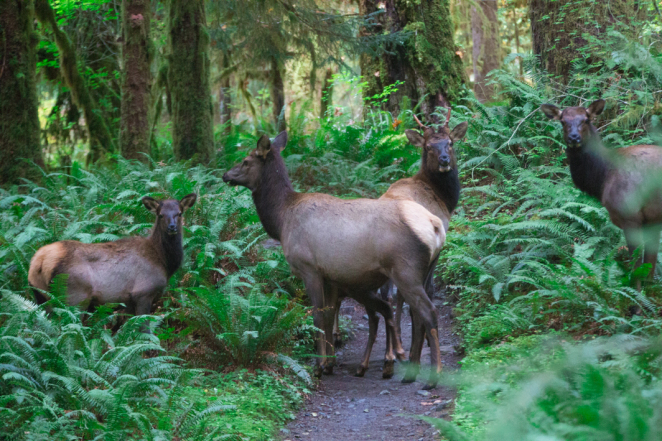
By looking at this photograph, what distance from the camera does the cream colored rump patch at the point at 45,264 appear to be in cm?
758

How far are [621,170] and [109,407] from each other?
701cm

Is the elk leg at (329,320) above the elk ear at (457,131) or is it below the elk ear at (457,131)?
below

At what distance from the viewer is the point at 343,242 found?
311 inches

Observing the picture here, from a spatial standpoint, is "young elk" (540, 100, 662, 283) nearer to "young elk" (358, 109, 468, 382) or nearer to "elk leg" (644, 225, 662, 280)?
"elk leg" (644, 225, 662, 280)

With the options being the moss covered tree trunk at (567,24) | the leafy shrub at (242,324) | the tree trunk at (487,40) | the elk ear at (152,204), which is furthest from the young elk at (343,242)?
the tree trunk at (487,40)

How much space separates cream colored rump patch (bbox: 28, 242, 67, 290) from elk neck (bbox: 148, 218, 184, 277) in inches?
50.0

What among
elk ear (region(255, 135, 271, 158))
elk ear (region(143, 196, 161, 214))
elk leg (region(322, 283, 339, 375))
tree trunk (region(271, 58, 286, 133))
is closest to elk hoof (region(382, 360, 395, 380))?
elk leg (region(322, 283, 339, 375))

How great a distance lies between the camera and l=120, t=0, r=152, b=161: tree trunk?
1453 centimetres

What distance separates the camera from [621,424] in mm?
3412

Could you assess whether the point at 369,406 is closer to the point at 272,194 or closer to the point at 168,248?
the point at 272,194

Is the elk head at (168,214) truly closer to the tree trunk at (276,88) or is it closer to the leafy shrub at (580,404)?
the leafy shrub at (580,404)

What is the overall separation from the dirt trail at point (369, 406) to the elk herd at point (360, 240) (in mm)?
239

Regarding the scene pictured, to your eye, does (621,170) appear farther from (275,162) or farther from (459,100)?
(459,100)

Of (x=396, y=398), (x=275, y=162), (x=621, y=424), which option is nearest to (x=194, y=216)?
(x=275, y=162)
